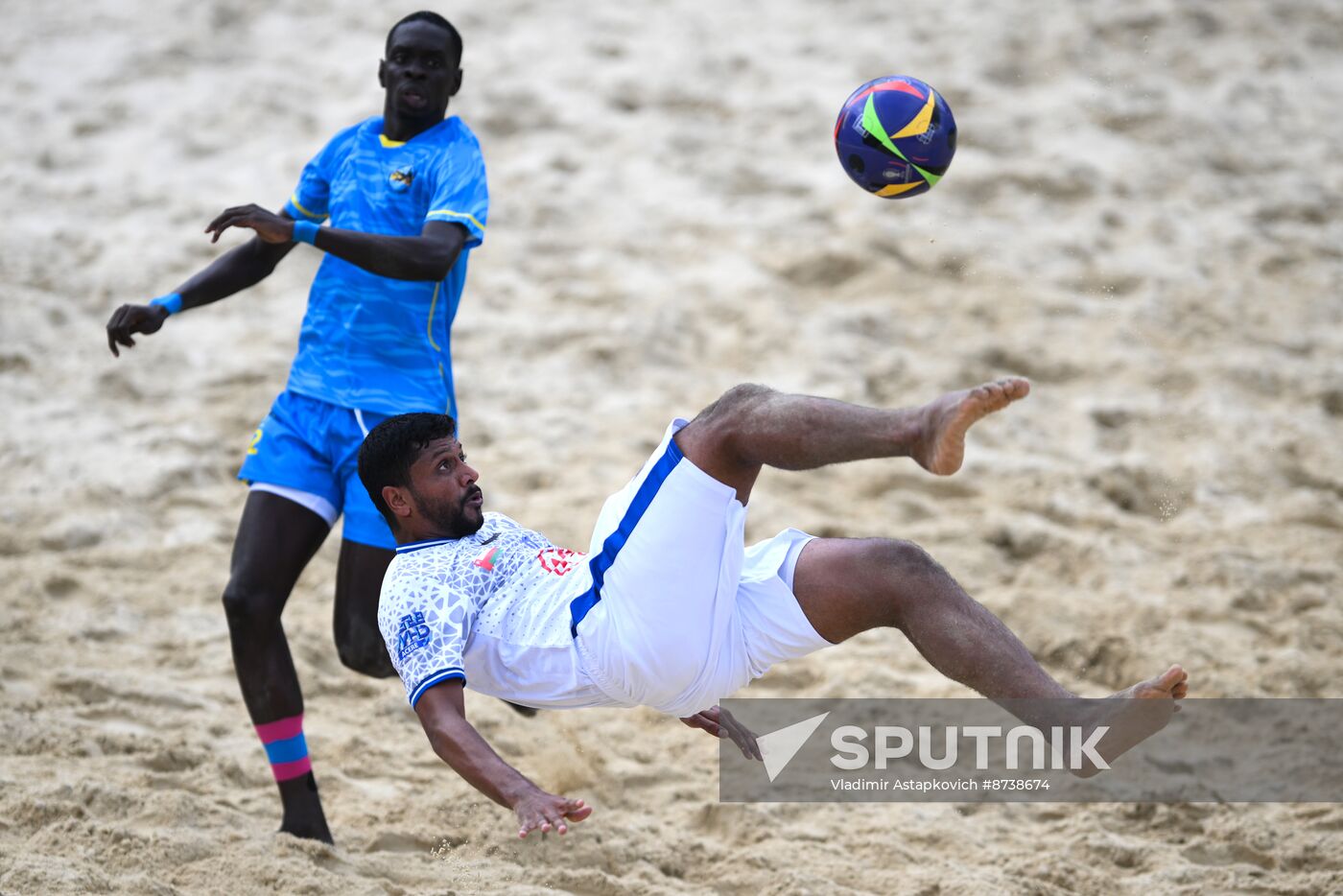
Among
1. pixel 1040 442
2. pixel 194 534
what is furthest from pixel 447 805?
pixel 1040 442

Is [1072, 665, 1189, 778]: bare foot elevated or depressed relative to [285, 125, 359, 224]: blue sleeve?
depressed

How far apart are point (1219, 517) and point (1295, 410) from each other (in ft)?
3.29

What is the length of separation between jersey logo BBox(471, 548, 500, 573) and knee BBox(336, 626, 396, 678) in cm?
78

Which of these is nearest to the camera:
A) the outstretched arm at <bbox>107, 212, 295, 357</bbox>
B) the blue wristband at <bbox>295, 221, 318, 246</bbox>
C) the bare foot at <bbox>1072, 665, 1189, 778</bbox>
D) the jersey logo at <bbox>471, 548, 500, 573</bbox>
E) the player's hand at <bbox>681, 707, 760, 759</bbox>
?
the bare foot at <bbox>1072, 665, 1189, 778</bbox>

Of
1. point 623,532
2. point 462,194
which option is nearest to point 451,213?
→ point 462,194

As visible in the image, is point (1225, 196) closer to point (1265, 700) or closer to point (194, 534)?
point (1265, 700)

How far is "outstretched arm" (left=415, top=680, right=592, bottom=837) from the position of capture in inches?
118

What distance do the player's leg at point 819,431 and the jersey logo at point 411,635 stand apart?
73 centimetres

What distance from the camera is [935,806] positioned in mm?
4648

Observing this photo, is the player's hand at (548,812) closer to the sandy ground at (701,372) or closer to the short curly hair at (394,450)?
the short curly hair at (394,450)

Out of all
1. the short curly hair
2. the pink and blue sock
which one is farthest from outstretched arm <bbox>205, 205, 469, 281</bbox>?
the pink and blue sock

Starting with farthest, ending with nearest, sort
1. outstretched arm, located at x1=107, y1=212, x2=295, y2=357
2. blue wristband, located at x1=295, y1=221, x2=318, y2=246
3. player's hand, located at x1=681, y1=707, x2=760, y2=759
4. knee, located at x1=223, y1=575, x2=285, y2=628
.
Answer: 1. outstretched arm, located at x1=107, y1=212, x2=295, y2=357
2. knee, located at x1=223, y1=575, x2=285, y2=628
3. blue wristband, located at x1=295, y1=221, x2=318, y2=246
4. player's hand, located at x1=681, y1=707, x2=760, y2=759

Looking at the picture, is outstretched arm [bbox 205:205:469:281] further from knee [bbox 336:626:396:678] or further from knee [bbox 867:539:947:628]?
knee [bbox 867:539:947:628]

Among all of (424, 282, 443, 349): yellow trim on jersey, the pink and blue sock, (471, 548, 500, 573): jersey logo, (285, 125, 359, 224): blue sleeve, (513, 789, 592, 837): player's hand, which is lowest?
the pink and blue sock
